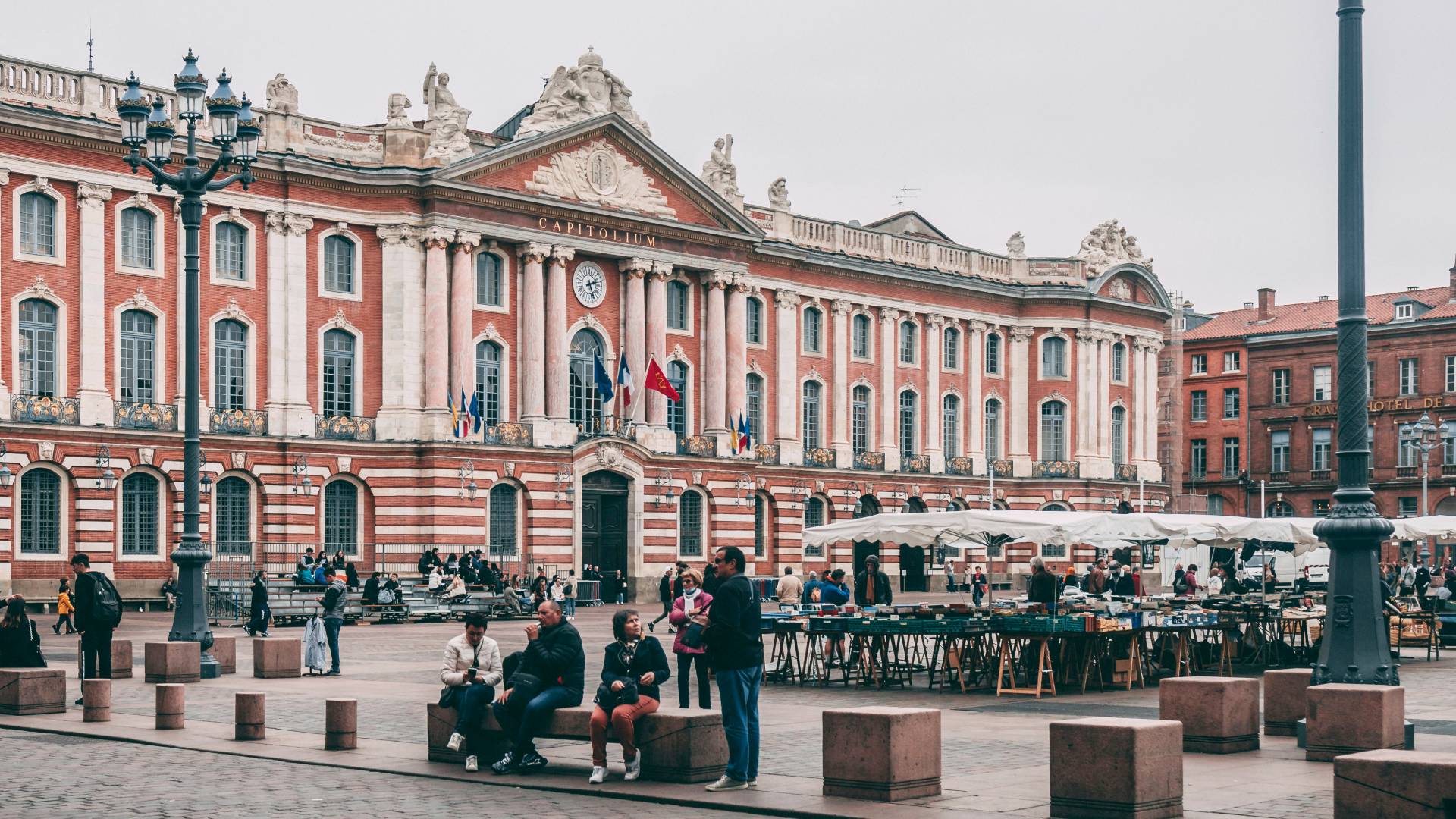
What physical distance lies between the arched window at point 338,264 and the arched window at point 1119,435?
122 feet

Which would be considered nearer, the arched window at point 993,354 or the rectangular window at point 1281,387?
the arched window at point 993,354

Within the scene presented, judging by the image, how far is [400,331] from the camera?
54.6 metres

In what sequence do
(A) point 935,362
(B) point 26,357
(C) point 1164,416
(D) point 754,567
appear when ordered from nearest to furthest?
(B) point 26,357 < (D) point 754,567 < (A) point 935,362 < (C) point 1164,416

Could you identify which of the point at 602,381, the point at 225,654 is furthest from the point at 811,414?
the point at 225,654

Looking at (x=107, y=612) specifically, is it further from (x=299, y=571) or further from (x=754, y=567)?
(x=754, y=567)

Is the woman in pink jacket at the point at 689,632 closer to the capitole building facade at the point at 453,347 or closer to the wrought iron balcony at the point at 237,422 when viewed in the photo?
the capitole building facade at the point at 453,347

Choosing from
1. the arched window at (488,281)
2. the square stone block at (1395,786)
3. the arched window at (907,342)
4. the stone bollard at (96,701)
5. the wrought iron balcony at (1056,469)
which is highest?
the arched window at (488,281)

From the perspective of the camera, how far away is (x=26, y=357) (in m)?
48.0

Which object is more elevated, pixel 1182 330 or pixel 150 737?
pixel 1182 330

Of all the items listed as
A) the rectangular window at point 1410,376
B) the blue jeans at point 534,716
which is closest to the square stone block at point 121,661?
the blue jeans at point 534,716

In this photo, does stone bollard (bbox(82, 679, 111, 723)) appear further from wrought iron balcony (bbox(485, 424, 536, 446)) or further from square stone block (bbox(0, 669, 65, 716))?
wrought iron balcony (bbox(485, 424, 536, 446))

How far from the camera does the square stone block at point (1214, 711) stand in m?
17.4

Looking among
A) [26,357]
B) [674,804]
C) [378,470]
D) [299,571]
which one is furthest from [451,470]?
[674,804]

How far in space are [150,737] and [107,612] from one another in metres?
4.75
